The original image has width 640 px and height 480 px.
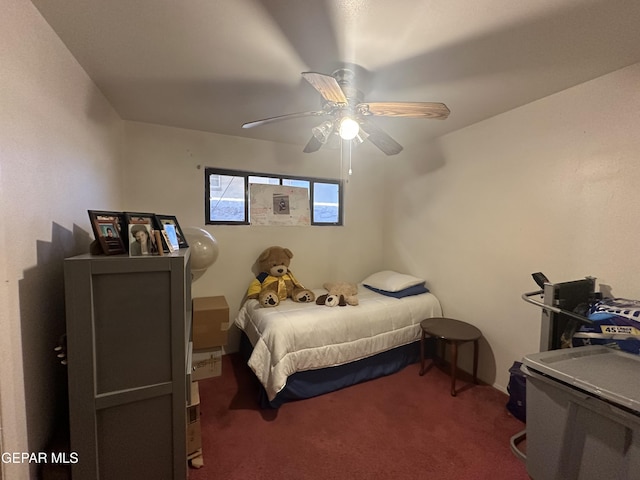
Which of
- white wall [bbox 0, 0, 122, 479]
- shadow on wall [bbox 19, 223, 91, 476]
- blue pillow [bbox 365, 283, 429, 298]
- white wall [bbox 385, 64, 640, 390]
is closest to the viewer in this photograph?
white wall [bbox 0, 0, 122, 479]

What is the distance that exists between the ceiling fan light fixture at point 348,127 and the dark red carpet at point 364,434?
1990mm

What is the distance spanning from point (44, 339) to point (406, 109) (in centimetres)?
211

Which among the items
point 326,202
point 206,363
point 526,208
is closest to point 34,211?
point 206,363

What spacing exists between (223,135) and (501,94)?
246 cm

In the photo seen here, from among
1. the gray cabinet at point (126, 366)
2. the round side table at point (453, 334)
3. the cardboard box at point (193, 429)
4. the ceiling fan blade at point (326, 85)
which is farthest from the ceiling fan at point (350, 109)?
the cardboard box at point (193, 429)

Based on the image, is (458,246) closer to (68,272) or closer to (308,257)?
(308,257)

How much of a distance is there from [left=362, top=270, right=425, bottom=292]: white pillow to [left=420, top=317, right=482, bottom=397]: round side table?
422 mm

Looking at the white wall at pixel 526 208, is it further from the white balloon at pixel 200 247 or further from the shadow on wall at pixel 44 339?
the shadow on wall at pixel 44 339

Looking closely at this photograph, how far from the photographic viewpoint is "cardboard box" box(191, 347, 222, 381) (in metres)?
2.38

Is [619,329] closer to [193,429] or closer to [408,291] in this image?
[408,291]

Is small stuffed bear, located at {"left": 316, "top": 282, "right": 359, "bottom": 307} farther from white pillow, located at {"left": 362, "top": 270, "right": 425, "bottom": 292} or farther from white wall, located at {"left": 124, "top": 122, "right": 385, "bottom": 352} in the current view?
white wall, located at {"left": 124, "top": 122, "right": 385, "bottom": 352}

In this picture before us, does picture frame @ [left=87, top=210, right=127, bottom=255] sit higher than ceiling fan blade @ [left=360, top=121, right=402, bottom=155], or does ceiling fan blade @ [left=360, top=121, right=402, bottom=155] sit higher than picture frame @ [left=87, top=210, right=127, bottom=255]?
ceiling fan blade @ [left=360, top=121, right=402, bottom=155]

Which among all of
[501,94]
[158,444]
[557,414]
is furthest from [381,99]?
[158,444]

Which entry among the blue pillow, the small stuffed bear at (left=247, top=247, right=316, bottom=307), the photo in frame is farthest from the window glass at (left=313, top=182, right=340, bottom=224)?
the photo in frame
